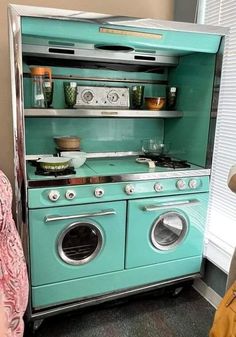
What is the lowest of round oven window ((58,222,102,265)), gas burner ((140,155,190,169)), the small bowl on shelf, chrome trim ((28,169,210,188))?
round oven window ((58,222,102,265))

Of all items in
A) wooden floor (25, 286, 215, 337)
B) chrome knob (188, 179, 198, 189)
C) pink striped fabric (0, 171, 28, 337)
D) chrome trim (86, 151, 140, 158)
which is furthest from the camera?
chrome trim (86, 151, 140, 158)

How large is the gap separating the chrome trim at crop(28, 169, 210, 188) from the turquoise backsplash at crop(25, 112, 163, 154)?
1.75ft

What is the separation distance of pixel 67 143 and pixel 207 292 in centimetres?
146

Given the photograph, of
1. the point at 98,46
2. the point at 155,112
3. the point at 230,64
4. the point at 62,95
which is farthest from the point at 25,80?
the point at 230,64

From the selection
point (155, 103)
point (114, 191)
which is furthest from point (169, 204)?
point (155, 103)

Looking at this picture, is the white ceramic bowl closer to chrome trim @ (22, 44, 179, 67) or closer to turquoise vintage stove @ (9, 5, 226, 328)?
turquoise vintage stove @ (9, 5, 226, 328)

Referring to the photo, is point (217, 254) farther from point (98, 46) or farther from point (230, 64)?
point (98, 46)

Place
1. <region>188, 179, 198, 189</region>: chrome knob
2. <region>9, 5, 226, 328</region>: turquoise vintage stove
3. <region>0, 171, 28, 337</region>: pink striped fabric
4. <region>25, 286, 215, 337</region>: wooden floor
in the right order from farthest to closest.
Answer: <region>188, 179, 198, 189</region>: chrome knob
<region>25, 286, 215, 337</region>: wooden floor
<region>9, 5, 226, 328</region>: turquoise vintage stove
<region>0, 171, 28, 337</region>: pink striped fabric

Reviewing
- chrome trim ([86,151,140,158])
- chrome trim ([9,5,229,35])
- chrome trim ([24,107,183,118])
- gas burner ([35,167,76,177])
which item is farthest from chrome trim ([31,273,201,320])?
chrome trim ([9,5,229,35])

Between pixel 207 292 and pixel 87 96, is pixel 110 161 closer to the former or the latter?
pixel 87 96

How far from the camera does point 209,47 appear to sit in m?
1.77

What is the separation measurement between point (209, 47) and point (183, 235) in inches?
47.6

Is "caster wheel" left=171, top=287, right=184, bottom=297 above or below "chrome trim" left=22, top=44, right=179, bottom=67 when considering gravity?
below

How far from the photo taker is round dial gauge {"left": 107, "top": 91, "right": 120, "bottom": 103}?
2.05m
